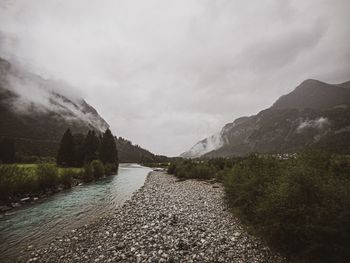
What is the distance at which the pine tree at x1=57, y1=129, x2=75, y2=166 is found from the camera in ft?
205

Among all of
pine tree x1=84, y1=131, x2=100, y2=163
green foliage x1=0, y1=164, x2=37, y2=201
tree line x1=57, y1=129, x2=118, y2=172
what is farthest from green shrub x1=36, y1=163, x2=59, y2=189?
pine tree x1=84, y1=131, x2=100, y2=163

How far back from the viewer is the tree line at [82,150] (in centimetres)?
6300

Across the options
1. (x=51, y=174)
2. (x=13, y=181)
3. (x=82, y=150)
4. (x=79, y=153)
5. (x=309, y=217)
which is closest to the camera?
(x=309, y=217)

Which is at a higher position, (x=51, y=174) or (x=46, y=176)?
(x=51, y=174)

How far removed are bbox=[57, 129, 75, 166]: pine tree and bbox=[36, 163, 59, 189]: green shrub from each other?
3137 cm

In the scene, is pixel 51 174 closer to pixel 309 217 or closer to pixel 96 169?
pixel 96 169

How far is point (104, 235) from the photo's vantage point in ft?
44.7

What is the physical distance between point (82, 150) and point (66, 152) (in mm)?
5497

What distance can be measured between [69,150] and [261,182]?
62.9 metres

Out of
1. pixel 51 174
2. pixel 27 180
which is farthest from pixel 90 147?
pixel 27 180

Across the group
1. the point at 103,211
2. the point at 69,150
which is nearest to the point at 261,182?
the point at 103,211

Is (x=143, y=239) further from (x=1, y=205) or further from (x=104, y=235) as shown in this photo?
(x=1, y=205)

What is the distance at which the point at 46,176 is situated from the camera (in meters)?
32.7

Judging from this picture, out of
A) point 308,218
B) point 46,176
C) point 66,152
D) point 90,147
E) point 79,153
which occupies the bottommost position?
point 308,218
